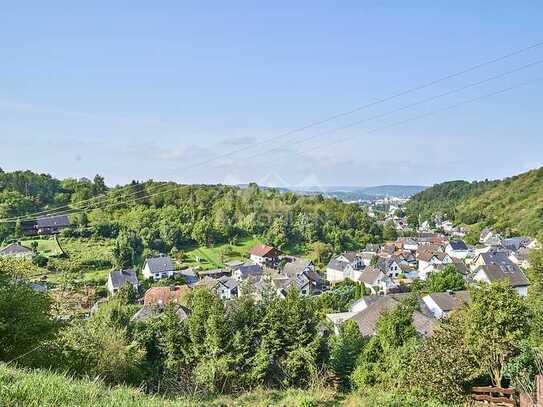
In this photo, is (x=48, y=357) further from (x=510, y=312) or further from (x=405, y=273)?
(x=405, y=273)

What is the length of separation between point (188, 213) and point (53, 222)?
1356 centimetres

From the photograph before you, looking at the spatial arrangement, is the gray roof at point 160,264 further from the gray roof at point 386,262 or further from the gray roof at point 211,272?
the gray roof at point 386,262

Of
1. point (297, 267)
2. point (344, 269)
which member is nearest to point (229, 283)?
point (297, 267)

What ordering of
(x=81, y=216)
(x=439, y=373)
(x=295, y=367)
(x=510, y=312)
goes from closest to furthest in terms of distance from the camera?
(x=439, y=373)
(x=510, y=312)
(x=295, y=367)
(x=81, y=216)

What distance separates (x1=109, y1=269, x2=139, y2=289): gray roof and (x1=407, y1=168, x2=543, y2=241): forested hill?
42.3 meters

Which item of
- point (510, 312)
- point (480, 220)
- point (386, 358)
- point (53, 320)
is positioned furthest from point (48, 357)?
point (480, 220)

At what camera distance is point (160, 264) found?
113 feet

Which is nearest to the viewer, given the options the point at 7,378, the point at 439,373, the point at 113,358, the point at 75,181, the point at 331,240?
the point at 7,378

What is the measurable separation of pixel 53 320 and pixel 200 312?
3.63 m

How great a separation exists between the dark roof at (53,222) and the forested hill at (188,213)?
3.00ft

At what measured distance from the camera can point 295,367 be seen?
1055 centimetres

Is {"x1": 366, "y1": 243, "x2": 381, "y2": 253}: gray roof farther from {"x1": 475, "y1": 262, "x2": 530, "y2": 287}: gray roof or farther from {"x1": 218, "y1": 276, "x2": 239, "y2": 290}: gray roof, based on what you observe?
{"x1": 218, "y1": 276, "x2": 239, "y2": 290}: gray roof

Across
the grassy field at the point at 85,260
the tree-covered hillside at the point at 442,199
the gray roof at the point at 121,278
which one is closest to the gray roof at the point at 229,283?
the gray roof at the point at 121,278

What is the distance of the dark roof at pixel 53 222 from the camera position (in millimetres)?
41781
